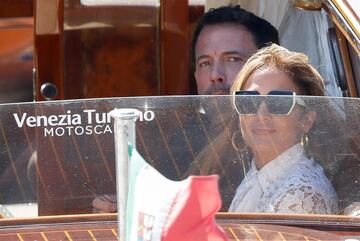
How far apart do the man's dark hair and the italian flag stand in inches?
65.5

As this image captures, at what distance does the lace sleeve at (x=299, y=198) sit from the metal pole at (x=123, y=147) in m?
0.62

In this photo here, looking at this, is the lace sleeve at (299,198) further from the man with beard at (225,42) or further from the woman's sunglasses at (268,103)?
the man with beard at (225,42)

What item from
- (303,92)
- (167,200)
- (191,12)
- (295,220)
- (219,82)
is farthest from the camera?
(191,12)

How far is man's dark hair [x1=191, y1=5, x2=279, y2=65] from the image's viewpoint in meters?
3.10

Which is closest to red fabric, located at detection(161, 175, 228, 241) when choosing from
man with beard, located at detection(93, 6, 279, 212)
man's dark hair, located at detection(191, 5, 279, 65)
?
man with beard, located at detection(93, 6, 279, 212)

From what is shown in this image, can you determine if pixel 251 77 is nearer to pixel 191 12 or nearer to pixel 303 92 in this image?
pixel 303 92

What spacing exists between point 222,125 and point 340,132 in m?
0.23

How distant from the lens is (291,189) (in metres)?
2.08

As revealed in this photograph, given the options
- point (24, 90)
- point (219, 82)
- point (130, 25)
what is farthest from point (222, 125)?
point (24, 90)

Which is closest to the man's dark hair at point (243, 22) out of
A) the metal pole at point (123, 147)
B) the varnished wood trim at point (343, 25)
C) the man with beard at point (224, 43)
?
the man with beard at point (224, 43)

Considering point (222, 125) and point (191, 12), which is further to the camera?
point (191, 12)

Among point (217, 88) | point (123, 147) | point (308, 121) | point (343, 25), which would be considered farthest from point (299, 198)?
point (217, 88)

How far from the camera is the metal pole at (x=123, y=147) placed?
147cm

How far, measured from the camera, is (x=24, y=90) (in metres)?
4.55
